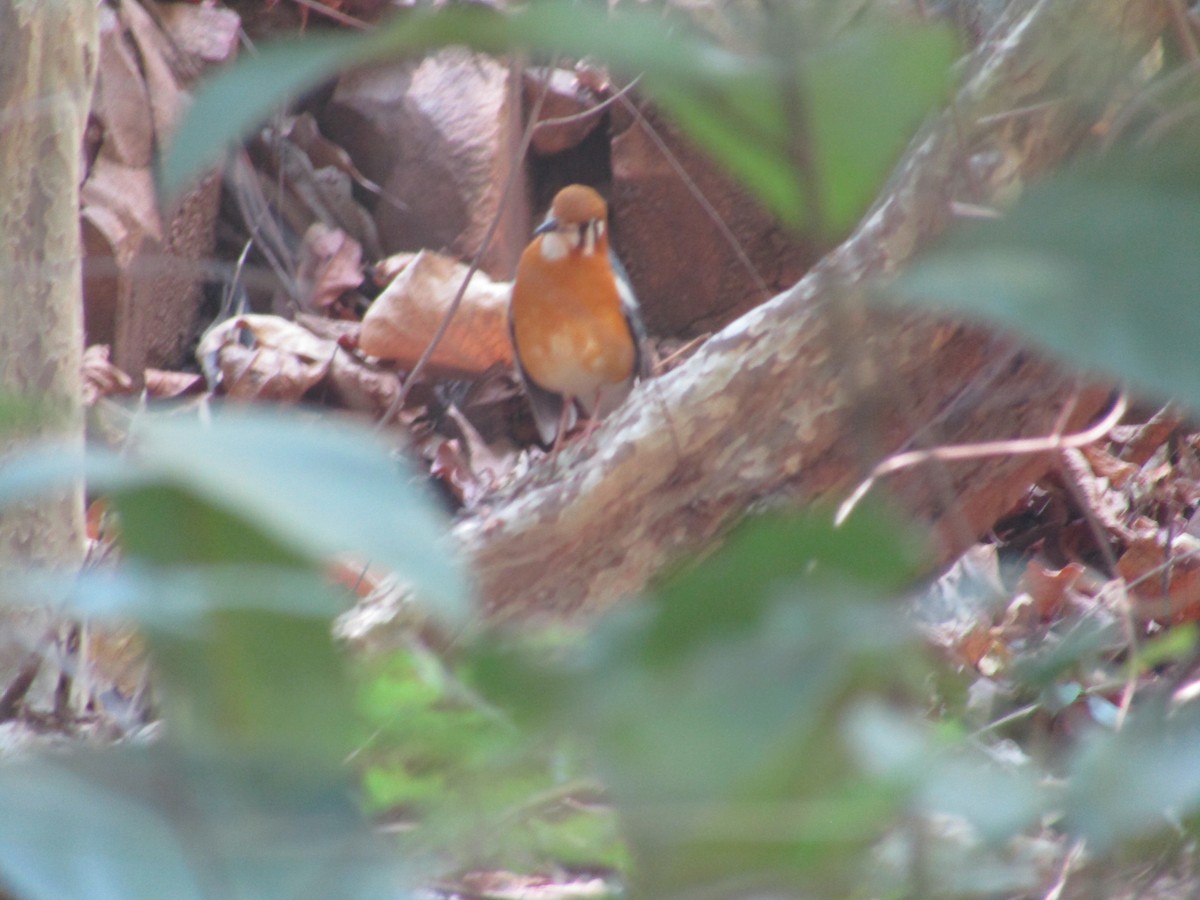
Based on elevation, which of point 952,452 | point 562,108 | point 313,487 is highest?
point 313,487

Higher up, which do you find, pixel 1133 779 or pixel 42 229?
pixel 1133 779

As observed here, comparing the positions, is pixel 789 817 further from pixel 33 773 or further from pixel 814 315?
pixel 814 315

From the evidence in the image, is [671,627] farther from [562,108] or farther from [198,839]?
[562,108]

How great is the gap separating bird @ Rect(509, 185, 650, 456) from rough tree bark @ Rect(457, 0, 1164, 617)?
204cm

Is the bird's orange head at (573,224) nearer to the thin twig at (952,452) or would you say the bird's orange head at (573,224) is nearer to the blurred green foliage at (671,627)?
the thin twig at (952,452)

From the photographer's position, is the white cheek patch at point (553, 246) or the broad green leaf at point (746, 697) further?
the white cheek patch at point (553, 246)

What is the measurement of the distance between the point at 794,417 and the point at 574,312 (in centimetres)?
225

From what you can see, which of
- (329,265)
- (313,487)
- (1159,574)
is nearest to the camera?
(313,487)

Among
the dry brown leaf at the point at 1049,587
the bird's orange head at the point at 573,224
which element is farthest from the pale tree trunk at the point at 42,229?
the dry brown leaf at the point at 1049,587

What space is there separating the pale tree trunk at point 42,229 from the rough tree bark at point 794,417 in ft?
2.81

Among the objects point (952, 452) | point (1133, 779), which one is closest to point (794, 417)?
point (952, 452)

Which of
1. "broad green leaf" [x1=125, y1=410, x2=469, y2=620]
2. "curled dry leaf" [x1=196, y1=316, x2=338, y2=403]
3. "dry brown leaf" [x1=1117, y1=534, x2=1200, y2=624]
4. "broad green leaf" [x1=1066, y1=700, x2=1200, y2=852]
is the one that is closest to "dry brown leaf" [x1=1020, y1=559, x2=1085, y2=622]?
"dry brown leaf" [x1=1117, y1=534, x2=1200, y2=624]

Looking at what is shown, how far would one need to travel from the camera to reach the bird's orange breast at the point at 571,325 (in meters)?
4.18

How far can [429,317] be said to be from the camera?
4.36m
